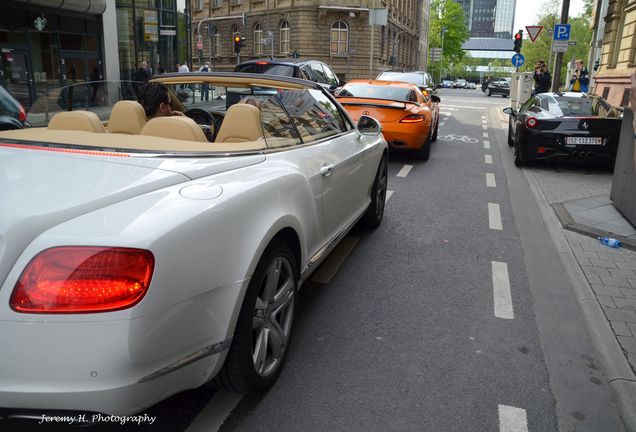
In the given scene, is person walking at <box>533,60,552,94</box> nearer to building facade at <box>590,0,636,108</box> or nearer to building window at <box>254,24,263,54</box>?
building facade at <box>590,0,636,108</box>

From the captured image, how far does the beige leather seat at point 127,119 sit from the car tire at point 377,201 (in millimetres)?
2493

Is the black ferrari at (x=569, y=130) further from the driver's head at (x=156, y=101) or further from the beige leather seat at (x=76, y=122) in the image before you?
the beige leather seat at (x=76, y=122)

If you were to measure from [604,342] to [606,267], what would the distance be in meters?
1.60

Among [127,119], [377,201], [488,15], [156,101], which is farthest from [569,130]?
[488,15]

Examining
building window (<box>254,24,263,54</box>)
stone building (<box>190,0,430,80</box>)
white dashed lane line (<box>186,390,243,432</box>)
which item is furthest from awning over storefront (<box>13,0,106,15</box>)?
building window (<box>254,24,263,54</box>)

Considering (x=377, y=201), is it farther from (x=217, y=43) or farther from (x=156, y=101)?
(x=217, y=43)

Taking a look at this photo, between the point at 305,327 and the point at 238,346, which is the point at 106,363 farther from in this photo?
the point at 305,327

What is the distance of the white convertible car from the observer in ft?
5.85

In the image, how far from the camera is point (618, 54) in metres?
20.7

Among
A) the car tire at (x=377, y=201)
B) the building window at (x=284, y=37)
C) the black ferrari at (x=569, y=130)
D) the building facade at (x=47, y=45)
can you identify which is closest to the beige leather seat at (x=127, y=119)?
the car tire at (x=377, y=201)

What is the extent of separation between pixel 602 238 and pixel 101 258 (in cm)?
518

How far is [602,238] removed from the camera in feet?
18.4

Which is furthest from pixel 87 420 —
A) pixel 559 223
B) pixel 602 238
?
pixel 559 223

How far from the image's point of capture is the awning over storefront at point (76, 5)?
18344 millimetres
